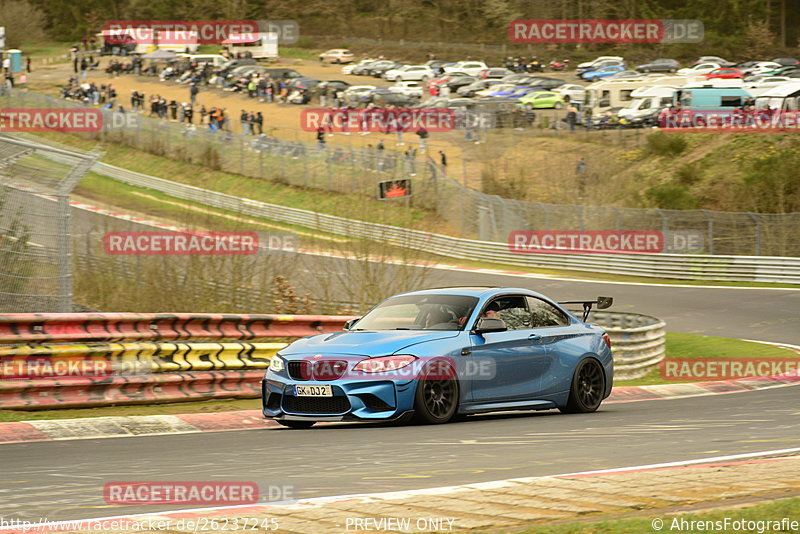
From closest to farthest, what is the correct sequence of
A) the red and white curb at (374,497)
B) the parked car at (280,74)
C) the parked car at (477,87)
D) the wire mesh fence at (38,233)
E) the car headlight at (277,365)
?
1. the red and white curb at (374,497)
2. the car headlight at (277,365)
3. the wire mesh fence at (38,233)
4. the parked car at (477,87)
5. the parked car at (280,74)

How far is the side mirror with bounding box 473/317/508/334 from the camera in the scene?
11.0 metres

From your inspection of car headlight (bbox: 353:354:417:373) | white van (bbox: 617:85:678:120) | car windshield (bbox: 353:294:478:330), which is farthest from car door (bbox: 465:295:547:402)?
white van (bbox: 617:85:678:120)

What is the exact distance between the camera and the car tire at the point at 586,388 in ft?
39.9

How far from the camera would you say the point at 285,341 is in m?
14.0

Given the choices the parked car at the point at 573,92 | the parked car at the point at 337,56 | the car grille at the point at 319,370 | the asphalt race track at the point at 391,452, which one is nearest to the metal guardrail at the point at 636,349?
the asphalt race track at the point at 391,452

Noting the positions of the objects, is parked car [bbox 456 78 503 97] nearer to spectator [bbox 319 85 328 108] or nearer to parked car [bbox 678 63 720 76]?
spectator [bbox 319 85 328 108]

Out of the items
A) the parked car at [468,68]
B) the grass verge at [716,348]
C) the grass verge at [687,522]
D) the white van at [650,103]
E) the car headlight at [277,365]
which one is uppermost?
the parked car at [468,68]

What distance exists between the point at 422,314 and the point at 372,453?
3370mm

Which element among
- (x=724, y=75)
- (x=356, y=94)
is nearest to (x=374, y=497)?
Answer: (x=724, y=75)

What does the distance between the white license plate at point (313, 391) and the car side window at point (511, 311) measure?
2.17 meters

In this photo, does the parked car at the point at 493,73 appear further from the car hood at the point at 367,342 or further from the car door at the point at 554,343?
the car hood at the point at 367,342

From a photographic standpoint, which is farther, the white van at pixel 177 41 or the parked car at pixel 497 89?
the white van at pixel 177 41

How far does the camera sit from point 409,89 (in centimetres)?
8012

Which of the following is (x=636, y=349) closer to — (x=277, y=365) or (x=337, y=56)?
(x=277, y=365)
